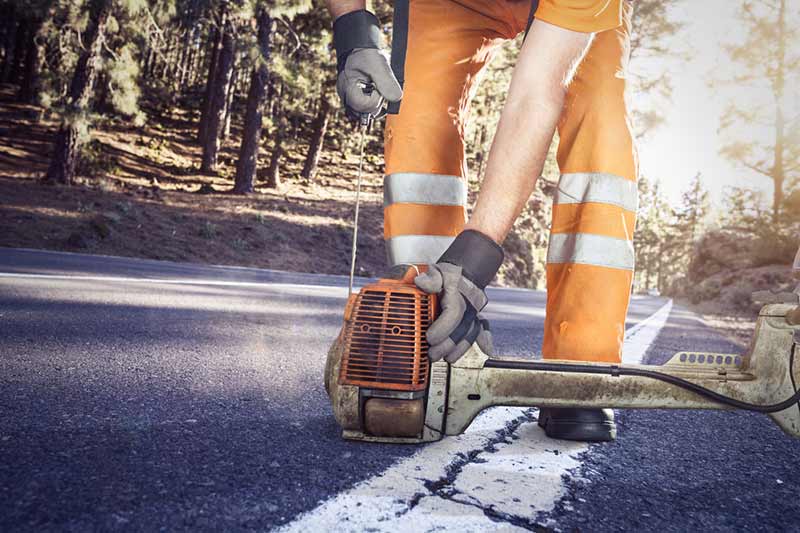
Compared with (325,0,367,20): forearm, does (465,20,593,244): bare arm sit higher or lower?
lower

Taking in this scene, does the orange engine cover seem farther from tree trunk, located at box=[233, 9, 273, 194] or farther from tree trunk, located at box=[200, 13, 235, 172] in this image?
tree trunk, located at box=[200, 13, 235, 172]

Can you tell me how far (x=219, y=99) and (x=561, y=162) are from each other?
16.0 meters

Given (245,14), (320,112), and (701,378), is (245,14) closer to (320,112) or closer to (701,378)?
(320,112)

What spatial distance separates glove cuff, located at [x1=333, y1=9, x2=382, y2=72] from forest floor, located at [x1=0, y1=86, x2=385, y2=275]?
8189 mm

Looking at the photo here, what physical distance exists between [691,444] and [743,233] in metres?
25.7

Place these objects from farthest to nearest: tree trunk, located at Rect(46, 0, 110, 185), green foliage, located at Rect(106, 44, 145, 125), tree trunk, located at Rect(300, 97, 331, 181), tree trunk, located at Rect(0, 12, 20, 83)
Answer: tree trunk, located at Rect(0, 12, 20, 83) → tree trunk, located at Rect(300, 97, 331, 181) → green foliage, located at Rect(106, 44, 145, 125) → tree trunk, located at Rect(46, 0, 110, 185)

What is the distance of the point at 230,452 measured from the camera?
1275 mm

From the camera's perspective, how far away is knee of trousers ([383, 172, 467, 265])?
5.99 feet

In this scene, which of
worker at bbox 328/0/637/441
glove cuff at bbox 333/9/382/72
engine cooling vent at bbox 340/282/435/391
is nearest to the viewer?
engine cooling vent at bbox 340/282/435/391

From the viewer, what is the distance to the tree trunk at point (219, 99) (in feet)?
50.6

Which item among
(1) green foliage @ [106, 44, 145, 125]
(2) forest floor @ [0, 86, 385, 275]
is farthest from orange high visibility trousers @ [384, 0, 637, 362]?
(1) green foliage @ [106, 44, 145, 125]

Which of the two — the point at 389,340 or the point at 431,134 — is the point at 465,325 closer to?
the point at 389,340

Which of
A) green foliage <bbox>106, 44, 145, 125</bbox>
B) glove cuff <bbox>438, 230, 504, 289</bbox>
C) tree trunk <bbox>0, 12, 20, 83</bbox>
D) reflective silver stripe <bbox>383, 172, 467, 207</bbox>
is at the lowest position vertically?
glove cuff <bbox>438, 230, 504, 289</bbox>

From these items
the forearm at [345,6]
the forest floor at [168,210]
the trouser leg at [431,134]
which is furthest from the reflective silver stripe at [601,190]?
the forest floor at [168,210]
